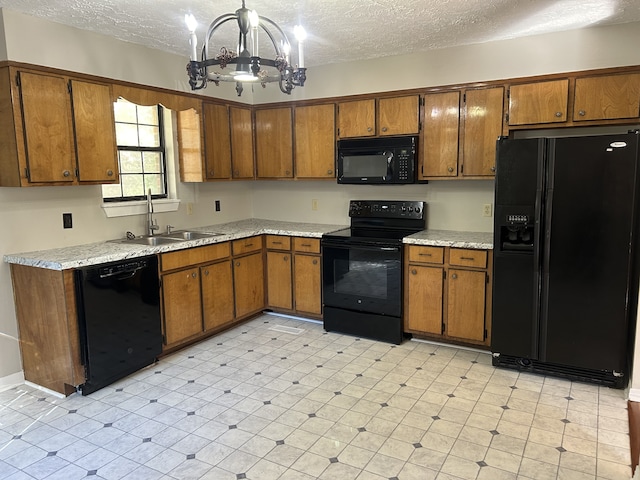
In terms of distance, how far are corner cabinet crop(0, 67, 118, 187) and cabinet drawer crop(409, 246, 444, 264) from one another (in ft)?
8.00

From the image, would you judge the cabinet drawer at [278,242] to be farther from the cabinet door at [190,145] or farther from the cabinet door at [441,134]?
the cabinet door at [441,134]

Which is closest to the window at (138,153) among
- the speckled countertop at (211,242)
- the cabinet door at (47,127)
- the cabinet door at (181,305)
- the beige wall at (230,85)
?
the beige wall at (230,85)

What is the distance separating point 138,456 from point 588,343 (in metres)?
2.88

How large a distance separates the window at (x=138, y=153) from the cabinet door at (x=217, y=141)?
409 millimetres

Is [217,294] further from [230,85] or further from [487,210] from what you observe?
[487,210]

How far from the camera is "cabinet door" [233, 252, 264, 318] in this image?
4289 mm

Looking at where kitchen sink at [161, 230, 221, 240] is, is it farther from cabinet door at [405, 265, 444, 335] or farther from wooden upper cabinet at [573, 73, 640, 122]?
wooden upper cabinet at [573, 73, 640, 122]

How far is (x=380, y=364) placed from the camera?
3.50 metres

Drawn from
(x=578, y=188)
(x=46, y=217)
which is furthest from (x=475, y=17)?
(x=46, y=217)

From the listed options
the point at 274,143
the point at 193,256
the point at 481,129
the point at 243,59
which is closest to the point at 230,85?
the point at 274,143

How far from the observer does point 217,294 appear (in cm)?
406

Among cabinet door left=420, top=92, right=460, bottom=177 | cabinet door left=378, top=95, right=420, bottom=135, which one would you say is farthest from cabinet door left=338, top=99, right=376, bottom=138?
cabinet door left=420, top=92, right=460, bottom=177

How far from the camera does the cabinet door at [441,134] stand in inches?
150

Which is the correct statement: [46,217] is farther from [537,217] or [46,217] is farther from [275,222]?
[537,217]
